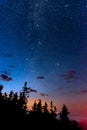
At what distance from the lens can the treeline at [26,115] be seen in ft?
204

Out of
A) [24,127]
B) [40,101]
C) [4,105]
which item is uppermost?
[40,101]

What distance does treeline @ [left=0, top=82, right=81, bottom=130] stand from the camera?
204 feet

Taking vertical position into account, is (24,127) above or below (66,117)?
below

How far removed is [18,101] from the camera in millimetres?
72875

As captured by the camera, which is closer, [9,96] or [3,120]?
[3,120]

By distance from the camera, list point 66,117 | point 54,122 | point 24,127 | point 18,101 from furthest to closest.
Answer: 1. point 66,117
2. point 54,122
3. point 18,101
4. point 24,127

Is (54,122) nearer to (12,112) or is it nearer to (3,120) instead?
(12,112)

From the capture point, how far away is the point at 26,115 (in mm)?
72562

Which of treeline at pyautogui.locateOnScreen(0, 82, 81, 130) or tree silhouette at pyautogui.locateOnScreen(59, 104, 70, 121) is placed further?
tree silhouette at pyautogui.locateOnScreen(59, 104, 70, 121)

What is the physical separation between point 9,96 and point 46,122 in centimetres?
1483

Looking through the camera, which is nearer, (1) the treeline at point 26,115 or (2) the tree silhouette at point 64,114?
(1) the treeline at point 26,115

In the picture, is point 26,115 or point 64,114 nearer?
point 26,115

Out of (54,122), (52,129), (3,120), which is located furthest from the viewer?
(54,122)

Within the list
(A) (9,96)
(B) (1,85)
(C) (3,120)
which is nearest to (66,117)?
(A) (9,96)
